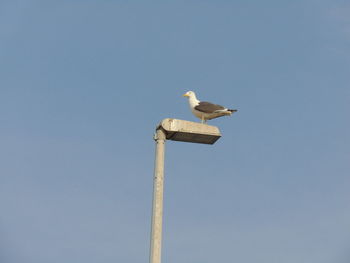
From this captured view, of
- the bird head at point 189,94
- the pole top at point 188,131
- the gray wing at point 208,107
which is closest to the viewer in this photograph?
the pole top at point 188,131

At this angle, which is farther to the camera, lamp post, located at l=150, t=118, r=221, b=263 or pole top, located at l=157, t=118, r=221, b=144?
pole top, located at l=157, t=118, r=221, b=144

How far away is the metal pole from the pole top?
15 cm

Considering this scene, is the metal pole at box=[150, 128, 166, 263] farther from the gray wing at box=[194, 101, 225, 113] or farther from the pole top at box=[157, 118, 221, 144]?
the gray wing at box=[194, 101, 225, 113]

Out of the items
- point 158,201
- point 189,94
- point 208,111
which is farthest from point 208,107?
point 158,201

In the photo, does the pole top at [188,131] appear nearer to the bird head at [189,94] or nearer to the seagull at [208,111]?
the seagull at [208,111]

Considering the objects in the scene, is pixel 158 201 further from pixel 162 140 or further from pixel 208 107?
pixel 208 107

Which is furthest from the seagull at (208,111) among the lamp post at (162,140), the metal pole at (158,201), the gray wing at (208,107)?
the metal pole at (158,201)

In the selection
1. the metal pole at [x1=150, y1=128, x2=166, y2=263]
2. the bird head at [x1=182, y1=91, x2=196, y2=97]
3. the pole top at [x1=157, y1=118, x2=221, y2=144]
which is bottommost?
the metal pole at [x1=150, y1=128, x2=166, y2=263]

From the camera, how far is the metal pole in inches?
346

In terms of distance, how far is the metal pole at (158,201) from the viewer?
8.78m

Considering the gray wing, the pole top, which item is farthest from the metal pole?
the gray wing

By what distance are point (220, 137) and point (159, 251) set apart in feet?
8.71

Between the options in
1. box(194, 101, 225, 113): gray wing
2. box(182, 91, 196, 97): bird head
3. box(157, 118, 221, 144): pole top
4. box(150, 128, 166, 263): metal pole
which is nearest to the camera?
box(150, 128, 166, 263): metal pole

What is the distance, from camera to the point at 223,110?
1253 centimetres
